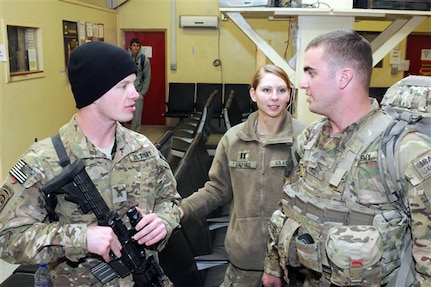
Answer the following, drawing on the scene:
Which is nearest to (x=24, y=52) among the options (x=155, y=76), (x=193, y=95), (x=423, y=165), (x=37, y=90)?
(x=37, y=90)

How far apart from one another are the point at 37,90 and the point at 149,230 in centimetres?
489

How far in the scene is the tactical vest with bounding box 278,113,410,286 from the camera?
1242mm

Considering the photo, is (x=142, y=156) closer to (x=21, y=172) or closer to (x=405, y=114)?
(x=21, y=172)

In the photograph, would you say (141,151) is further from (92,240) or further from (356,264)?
(356,264)

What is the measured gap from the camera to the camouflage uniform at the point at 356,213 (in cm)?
117

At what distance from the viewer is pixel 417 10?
2.71m

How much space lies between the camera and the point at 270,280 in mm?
1791

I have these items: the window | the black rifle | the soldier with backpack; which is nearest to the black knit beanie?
the black rifle

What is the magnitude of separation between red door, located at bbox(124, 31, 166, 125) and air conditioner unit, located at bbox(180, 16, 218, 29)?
0.62 metres

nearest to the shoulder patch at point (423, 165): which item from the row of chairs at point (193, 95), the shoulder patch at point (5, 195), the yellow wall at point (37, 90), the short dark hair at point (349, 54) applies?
the short dark hair at point (349, 54)

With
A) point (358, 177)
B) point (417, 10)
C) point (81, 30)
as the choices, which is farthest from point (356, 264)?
point (81, 30)

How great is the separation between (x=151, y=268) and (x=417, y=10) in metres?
2.37

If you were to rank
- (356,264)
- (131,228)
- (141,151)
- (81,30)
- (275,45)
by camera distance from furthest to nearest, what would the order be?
1. (275,45)
2. (81,30)
3. (141,151)
4. (131,228)
5. (356,264)

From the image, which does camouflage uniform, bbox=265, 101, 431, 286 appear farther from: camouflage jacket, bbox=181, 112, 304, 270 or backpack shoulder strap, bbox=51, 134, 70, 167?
backpack shoulder strap, bbox=51, 134, 70, 167
